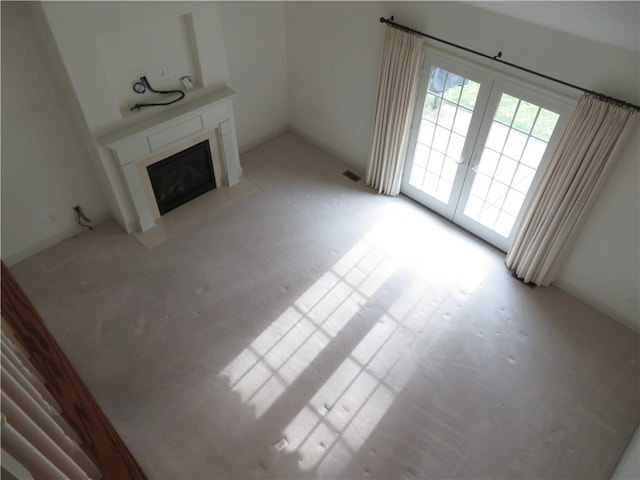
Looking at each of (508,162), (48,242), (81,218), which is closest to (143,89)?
(81,218)

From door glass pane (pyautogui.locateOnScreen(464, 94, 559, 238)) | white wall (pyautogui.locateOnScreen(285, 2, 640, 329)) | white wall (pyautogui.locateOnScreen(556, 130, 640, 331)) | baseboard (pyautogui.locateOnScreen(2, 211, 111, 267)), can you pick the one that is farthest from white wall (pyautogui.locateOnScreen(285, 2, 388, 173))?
baseboard (pyautogui.locateOnScreen(2, 211, 111, 267))

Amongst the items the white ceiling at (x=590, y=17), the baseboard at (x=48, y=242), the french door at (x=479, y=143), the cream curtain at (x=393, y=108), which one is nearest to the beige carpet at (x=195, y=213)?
the baseboard at (x=48, y=242)

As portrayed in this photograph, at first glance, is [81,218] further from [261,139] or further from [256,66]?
[256,66]

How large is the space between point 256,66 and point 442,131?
8.77 ft

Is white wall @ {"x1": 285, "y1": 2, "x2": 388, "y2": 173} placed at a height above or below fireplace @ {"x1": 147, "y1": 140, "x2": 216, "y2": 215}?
above

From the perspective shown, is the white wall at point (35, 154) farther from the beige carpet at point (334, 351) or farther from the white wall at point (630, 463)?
the white wall at point (630, 463)

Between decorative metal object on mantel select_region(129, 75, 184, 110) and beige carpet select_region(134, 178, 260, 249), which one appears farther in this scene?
beige carpet select_region(134, 178, 260, 249)

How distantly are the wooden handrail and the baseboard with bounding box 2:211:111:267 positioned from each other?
237 mm

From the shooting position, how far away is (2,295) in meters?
4.24

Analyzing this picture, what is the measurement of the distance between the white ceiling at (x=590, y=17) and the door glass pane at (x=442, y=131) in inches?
34.7

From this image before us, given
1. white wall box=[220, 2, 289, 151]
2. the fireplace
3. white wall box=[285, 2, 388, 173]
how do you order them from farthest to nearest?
white wall box=[220, 2, 289, 151], the fireplace, white wall box=[285, 2, 388, 173]

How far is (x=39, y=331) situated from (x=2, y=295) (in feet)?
1.52

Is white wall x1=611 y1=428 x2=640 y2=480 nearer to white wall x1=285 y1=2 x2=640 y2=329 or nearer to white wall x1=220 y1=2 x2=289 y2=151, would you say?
white wall x1=285 y1=2 x2=640 y2=329

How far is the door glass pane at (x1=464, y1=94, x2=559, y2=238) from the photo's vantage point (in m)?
4.36
